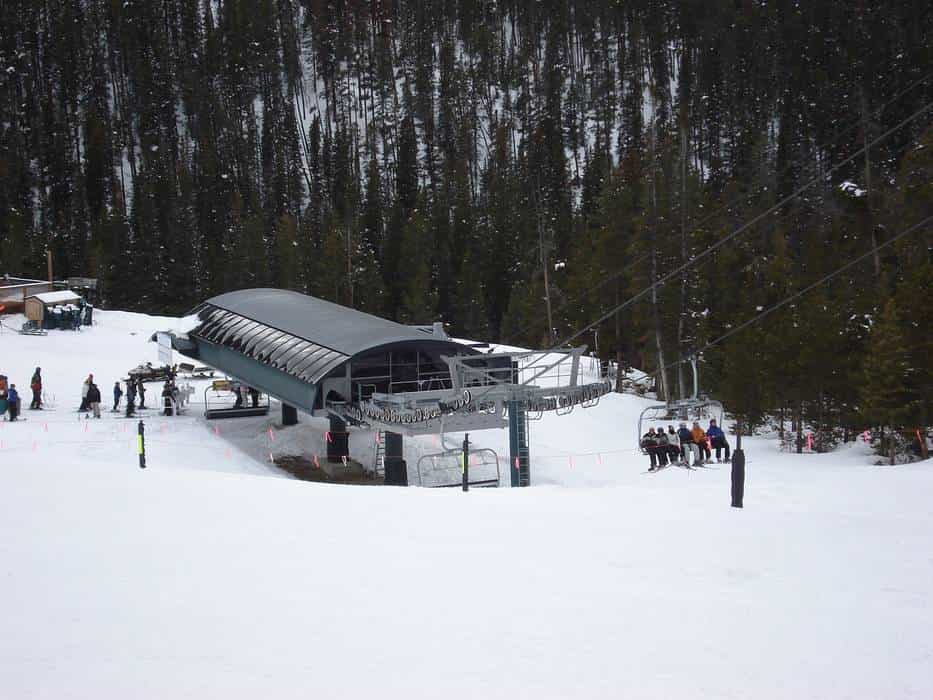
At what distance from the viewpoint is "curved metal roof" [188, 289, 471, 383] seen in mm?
23828

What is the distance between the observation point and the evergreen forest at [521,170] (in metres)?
33.7

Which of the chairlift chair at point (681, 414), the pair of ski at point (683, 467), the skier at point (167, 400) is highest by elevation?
the skier at point (167, 400)

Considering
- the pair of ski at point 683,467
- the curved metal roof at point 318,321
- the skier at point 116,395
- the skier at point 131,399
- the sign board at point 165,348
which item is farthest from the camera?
the sign board at point 165,348

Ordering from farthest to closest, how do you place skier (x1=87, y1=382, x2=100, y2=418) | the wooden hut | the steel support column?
the wooden hut
skier (x1=87, y1=382, x2=100, y2=418)
the steel support column

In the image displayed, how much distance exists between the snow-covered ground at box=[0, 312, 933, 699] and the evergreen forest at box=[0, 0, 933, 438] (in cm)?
1434

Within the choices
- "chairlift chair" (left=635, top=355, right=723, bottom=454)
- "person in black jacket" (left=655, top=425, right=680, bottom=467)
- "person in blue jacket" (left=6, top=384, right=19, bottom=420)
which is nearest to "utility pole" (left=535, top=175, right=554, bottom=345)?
"chairlift chair" (left=635, top=355, right=723, bottom=454)

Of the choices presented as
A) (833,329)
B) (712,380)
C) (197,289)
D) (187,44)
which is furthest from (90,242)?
(833,329)

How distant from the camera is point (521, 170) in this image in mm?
87875

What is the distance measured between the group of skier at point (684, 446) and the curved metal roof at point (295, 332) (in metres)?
6.85

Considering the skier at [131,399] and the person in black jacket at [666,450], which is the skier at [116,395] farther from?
the person in black jacket at [666,450]

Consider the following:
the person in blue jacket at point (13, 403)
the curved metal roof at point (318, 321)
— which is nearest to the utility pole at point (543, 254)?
the curved metal roof at point (318, 321)

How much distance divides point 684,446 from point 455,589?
12.7 meters

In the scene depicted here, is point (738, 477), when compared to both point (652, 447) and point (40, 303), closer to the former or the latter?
point (652, 447)

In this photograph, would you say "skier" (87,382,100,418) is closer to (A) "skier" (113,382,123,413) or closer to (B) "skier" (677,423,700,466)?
(A) "skier" (113,382,123,413)
